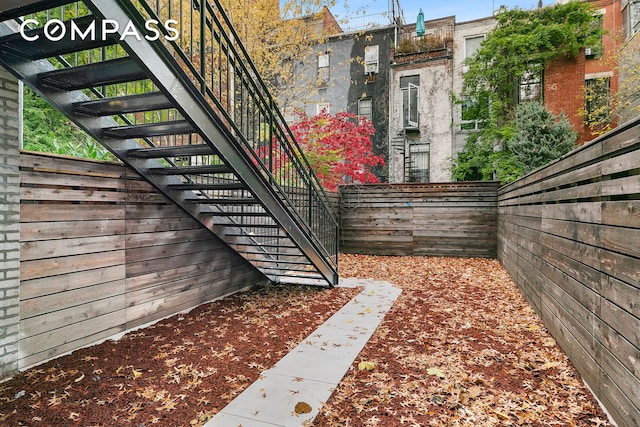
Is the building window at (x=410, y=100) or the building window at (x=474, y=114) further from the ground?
the building window at (x=410, y=100)

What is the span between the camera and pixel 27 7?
2174mm

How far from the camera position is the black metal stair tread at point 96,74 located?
2496mm

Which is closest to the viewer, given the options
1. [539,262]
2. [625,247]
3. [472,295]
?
[625,247]

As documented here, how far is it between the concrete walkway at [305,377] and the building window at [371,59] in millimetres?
13277

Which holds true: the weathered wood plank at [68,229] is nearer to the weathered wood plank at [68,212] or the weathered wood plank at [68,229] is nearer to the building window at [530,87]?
the weathered wood plank at [68,212]

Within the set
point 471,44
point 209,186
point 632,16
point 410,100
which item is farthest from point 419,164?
point 209,186

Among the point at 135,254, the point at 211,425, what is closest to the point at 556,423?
the point at 211,425

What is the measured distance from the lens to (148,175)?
12.3 ft

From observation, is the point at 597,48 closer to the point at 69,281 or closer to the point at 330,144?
the point at 330,144

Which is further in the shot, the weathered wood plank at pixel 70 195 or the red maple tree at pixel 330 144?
the red maple tree at pixel 330 144

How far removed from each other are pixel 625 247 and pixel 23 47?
160 inches

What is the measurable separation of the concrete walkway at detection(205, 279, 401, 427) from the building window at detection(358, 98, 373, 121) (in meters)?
12.5

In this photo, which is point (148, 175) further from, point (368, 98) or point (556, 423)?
point (368, 98)

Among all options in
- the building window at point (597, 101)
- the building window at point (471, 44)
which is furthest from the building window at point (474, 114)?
the building window at point (597, 101)
